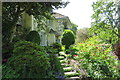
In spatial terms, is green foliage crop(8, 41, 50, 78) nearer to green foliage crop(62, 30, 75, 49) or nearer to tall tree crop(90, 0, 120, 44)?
green foliage crop(62, 30, 75, 49)

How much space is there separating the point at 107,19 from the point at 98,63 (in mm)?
10820

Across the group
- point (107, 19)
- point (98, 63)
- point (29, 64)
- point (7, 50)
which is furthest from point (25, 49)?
point (107, 19)

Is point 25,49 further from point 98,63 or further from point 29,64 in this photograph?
point 98,63

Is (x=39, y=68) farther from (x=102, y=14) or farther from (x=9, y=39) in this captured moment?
(x=102, y=14)

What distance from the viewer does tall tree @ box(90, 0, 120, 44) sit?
13.6 m

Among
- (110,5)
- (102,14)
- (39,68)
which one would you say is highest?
(110,5)

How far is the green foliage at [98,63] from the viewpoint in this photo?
5.25 metres

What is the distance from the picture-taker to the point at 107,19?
1421 centimetres

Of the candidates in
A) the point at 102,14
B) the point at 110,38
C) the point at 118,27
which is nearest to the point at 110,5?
the point at 102,14

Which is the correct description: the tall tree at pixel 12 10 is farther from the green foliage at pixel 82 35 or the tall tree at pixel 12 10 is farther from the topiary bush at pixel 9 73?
the green foliage at pixel 82 35

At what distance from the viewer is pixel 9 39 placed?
7348mm

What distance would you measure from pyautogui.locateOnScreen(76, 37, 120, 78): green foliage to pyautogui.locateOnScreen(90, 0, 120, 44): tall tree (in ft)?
28.0

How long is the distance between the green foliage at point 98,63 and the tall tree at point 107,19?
8.53 metres

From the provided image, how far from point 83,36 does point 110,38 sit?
40.5 feet
